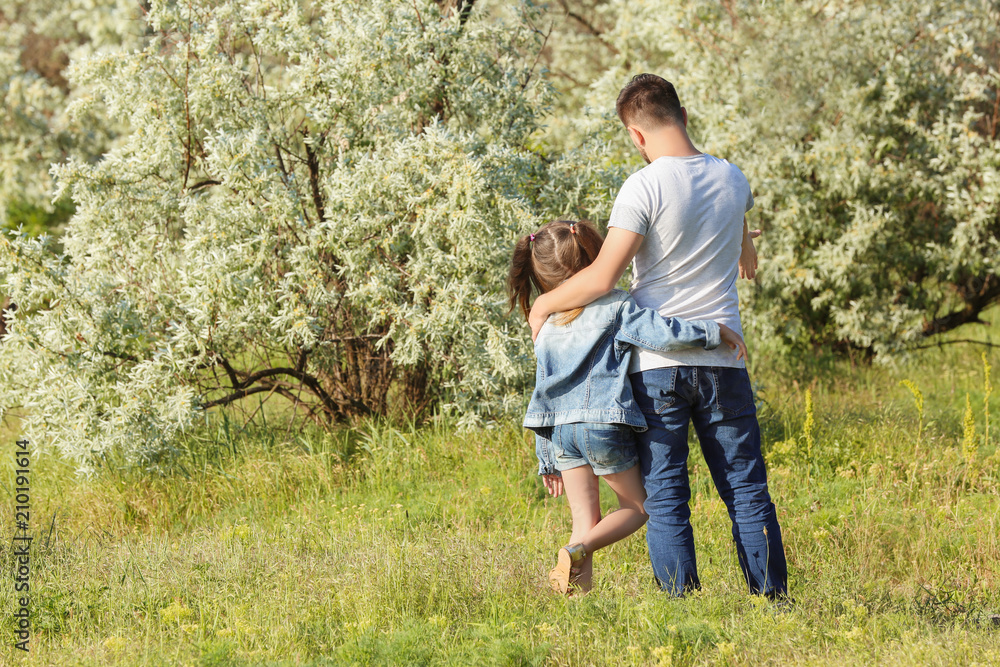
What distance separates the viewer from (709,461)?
9.74 ft

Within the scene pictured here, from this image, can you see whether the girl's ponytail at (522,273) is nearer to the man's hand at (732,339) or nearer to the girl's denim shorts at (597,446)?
the girl's denim shorts at (597,446)

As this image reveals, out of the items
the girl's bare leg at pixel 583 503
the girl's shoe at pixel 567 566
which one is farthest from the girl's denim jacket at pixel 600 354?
the girl's shoe at pixel 567 566

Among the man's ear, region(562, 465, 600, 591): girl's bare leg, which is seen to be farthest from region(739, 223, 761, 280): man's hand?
region(562, 465, 600, 591): girl's bare leg

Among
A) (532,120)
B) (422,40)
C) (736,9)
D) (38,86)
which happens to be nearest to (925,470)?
(532,120)

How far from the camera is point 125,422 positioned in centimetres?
455

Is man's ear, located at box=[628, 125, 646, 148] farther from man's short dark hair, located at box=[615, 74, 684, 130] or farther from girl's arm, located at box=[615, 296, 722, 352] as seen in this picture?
girl's arm, located at box=[615, 296, 722, 352]

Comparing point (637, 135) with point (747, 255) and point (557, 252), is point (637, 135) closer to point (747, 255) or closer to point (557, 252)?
point (557, 252)

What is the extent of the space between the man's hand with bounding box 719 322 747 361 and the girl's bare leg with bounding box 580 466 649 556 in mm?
520

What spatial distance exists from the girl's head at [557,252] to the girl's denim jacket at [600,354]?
0.27 ft

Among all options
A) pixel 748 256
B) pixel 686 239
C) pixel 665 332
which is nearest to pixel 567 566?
pixel 665 332

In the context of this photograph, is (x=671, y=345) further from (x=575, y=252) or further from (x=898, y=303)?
(x=898, y=303)

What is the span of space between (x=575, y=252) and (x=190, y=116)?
330cm

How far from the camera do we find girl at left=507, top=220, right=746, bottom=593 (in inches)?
112

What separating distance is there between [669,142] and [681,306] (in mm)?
528
